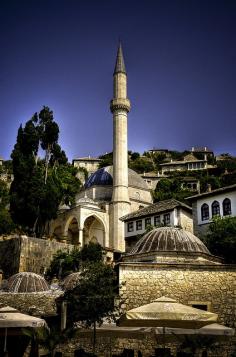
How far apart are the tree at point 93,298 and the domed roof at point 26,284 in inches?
249

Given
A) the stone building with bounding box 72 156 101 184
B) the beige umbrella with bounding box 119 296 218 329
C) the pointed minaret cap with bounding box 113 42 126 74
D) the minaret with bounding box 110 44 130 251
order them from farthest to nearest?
the stone building with bounding box 72 156 101 184, the pointed minaret cap with bounding box 113 42 126 74, the minaret with bounding box 110 44 130 251, the beige umbrella with bounding box 119 296 218 329

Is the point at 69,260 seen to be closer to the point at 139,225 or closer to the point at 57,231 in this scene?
the point at 139,225

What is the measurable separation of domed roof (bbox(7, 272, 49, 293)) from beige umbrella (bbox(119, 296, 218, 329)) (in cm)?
1068

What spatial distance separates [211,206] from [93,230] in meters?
14.6

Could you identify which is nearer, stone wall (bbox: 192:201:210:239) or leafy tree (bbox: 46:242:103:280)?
leafy tree (bbox: 46:242:103:280)

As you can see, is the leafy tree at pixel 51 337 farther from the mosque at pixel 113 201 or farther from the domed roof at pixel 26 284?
the mosque at pixel 113 201

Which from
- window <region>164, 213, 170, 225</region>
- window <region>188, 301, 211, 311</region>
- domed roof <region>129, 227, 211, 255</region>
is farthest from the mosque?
window <region>188, 301, 211, 311</region>

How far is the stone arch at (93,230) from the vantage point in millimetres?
41062

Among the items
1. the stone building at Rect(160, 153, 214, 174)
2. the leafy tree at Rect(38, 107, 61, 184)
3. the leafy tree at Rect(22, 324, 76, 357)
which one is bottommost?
the leafy tree at Rect(22, 324, 76, 357)

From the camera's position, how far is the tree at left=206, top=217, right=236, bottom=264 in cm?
2444

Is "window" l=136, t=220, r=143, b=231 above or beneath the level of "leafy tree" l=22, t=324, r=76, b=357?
above

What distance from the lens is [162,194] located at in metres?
58.7

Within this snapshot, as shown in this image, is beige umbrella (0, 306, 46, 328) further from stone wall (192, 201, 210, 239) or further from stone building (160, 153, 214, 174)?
stone building (160, 153, 214, 174)

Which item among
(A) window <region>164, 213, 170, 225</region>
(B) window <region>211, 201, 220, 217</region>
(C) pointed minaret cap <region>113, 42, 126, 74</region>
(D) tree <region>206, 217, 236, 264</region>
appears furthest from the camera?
(C) pointed minaret cap <region>113, 42, 126, 74</region>
